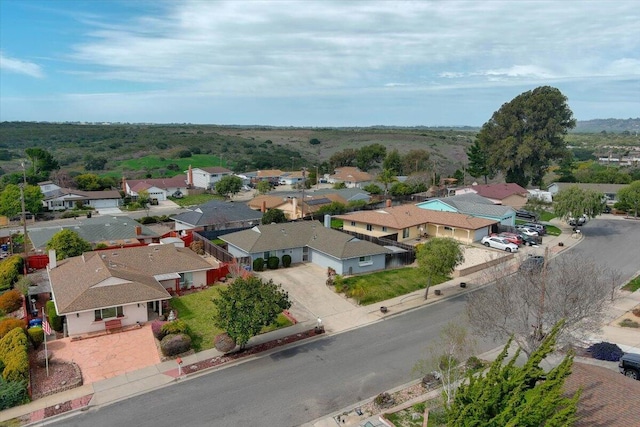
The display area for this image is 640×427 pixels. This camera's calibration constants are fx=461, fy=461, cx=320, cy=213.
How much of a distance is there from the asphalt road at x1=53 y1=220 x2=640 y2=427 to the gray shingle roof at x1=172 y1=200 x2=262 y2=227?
29201mm

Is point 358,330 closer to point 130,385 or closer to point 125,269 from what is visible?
point 130,385

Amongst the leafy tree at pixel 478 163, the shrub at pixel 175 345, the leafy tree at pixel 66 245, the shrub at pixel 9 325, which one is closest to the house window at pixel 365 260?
the shrub at pixel 175 345

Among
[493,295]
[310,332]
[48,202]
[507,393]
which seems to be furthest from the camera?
[48,202]

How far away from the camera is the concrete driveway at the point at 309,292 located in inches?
1219

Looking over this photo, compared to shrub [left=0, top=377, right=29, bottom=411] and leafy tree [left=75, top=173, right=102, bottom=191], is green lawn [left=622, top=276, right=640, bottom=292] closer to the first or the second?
shrub [left=0, top=377, right=29, bottom=411]

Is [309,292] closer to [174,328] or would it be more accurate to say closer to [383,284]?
[383,284]

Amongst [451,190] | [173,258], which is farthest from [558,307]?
[451,190]

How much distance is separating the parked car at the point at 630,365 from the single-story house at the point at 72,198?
2903 inches

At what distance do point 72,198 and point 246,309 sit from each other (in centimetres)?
6233

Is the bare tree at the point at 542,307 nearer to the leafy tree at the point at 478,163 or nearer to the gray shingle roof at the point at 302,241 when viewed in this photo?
the gray shingle roof at the point at 302,241

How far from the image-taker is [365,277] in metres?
36.7

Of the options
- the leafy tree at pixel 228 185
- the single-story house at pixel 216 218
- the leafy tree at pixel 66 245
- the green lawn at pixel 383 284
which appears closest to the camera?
the green lawn at pixel 383 284

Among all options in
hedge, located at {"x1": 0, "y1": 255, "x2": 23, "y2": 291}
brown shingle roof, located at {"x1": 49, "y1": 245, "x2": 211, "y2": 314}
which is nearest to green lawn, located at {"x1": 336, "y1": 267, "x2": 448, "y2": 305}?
brown shingle roof, located at {"x1": 49, "y1": 245, "x2": 211, "y2": 314}

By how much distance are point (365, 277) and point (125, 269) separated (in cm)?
1782
